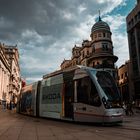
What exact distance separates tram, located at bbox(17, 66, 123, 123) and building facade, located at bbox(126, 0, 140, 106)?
3094 cm

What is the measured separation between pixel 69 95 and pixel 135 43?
36.8 meters

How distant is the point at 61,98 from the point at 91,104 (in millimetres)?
3544

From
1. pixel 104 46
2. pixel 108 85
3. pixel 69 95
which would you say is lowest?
pixel 69 95

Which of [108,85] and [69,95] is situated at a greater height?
[108,85]

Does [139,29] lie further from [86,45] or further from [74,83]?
[74,83]

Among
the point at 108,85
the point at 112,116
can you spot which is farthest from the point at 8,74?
the point at 112,116

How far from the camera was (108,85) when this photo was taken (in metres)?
14.9

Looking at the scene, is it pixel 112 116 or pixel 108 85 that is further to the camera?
pixel 108 85

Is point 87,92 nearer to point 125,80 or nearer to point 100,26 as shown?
point 100,26

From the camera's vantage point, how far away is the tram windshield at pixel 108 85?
14.4 m

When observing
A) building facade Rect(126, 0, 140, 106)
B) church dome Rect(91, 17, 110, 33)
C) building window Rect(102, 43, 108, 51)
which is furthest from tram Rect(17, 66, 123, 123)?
church dome Rect(91, 17, 110, 33)

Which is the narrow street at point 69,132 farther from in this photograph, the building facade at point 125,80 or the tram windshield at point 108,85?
the building facade at point 125,80

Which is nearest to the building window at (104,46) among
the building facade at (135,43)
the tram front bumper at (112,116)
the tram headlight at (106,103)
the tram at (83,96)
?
the building facade at (135,43)

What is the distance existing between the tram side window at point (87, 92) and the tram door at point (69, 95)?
88 cm
